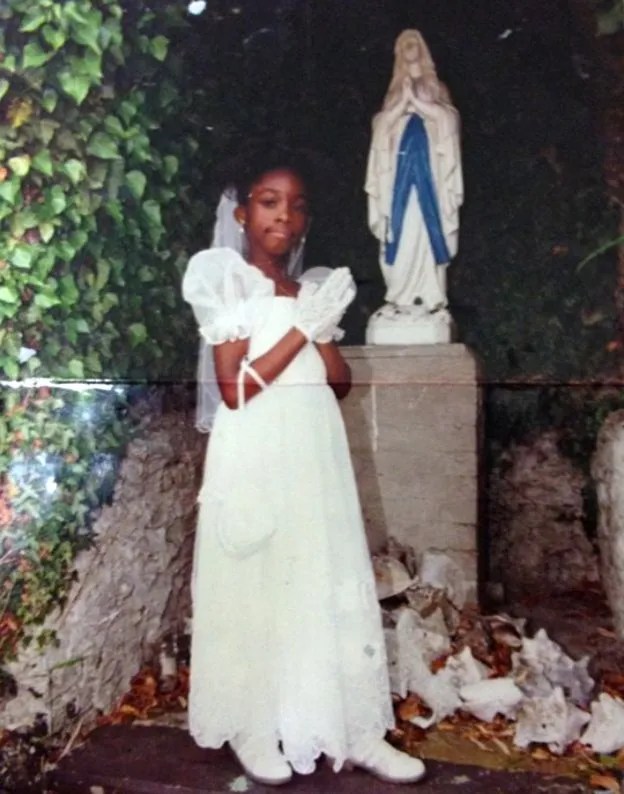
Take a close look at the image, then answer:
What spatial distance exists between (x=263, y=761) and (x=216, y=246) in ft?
2.53

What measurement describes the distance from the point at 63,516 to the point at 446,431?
2.02ft

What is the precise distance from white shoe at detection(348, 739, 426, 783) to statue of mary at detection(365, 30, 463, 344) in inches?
23.8

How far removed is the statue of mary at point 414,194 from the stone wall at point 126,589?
38 centimetres

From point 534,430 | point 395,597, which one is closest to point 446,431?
point 534,430

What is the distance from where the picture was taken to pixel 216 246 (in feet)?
4.28

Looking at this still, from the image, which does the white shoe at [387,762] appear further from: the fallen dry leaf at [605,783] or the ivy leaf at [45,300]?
the ivy leaf at [45,300]

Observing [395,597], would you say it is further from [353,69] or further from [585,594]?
[353,69]

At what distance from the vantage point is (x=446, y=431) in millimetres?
1280

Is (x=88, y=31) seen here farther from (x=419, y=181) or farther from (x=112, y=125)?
(x=419, y=181)

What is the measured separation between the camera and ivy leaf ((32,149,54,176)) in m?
1.32

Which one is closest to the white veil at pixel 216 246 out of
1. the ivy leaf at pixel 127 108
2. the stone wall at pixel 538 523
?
the ivy leaf at pixel 127 108

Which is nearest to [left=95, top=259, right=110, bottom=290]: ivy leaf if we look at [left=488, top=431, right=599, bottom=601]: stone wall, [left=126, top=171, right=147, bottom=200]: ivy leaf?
[left=126, top=171, right=147, bottom=200]: ivy leaf

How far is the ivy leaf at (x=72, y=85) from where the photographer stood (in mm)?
1320

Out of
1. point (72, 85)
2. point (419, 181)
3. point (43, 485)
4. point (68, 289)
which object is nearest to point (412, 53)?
point (419, 181)
